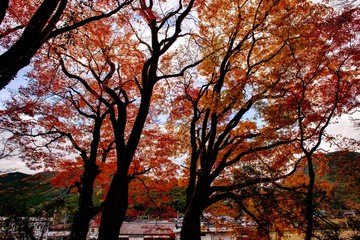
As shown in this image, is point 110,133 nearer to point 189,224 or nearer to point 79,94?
point 79,94

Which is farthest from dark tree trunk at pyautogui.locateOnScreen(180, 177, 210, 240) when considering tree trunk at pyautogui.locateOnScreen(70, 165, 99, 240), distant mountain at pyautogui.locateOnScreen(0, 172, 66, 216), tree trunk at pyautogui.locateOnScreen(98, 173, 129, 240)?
distant mountain at pyautogui.locateOnScreen(0, 172, 66, 216)

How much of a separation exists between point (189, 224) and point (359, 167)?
25.8 feet

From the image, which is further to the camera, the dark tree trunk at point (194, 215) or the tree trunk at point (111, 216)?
the dark tree trunk at point (194, 215)

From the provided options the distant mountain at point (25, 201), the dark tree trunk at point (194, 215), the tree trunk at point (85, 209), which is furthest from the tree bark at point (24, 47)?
the tree trunk at point (85, 209)

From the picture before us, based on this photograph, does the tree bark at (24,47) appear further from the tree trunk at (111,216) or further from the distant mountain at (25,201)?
the distant mountain at (25,201)

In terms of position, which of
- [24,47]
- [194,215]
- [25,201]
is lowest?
[194,215]

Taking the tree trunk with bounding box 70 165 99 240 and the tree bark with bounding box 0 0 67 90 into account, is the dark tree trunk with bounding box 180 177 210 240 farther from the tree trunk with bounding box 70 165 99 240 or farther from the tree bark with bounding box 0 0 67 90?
the tree bark with bounding box 0 0 67 90

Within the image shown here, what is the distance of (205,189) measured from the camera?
8391 millimetres

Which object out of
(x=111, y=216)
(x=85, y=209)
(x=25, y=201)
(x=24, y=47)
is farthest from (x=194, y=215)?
(x=24, y=47)

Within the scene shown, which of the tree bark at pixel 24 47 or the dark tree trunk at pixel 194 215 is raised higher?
the tree bark at pixel 24 47

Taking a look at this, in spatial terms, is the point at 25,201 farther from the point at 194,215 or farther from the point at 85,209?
the point at 194,215

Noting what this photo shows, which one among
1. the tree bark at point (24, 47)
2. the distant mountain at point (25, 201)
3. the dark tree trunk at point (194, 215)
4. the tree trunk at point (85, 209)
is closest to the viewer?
the tree bark at point (24, 47)

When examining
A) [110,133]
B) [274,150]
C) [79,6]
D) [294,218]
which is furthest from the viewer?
[110,133]

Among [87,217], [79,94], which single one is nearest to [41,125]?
[79,94]
